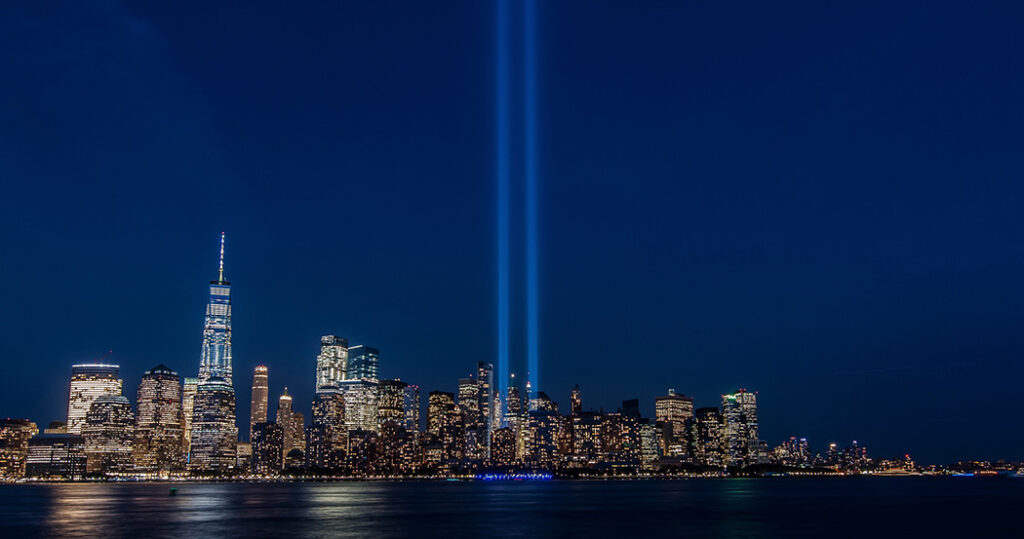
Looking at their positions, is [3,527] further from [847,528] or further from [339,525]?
[847,528]

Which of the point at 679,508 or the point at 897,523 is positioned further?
the point at 679,508

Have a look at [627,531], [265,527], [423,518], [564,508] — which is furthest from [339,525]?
[564,508]

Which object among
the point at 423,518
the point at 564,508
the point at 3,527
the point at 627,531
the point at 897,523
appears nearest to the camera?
the point at 627,531

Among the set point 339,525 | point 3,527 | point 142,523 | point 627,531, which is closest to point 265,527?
point 339,525

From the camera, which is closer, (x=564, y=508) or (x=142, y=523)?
(x=142, y=523)

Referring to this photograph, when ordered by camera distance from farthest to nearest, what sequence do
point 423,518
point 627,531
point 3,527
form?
point 423,518, point 3,527, point 627,531

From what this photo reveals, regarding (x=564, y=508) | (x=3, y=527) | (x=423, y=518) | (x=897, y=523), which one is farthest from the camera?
(x=564, y=508)

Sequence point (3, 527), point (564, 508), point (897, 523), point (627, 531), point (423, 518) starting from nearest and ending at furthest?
point (627, 531)
point (3, 527)
point (897, 523)
point (423, 518)
point (564, 508)

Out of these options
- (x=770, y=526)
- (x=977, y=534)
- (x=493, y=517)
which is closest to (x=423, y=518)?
(x=493, y=517)

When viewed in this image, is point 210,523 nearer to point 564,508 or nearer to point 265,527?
point 265,527
